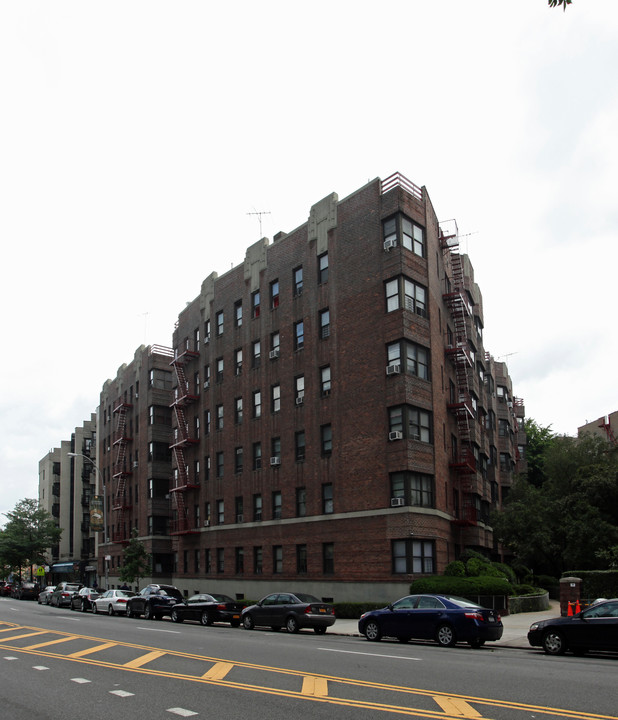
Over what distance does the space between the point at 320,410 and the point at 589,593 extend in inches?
607

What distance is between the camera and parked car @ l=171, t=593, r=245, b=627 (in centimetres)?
2956

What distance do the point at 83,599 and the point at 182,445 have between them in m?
13.1

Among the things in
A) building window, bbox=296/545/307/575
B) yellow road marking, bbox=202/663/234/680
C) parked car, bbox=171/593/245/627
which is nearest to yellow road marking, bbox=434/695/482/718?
yellow road marking, bbox=202/663/234/680

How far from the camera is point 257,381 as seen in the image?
4453cm

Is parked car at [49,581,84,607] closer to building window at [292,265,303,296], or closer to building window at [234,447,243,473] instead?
building window at [234,447,243,473]

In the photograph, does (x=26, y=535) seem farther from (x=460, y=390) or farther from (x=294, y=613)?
(x=294, y=613)

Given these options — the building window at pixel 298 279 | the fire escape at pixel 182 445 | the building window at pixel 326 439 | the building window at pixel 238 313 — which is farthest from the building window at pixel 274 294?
the fire escape at pixel 182 445

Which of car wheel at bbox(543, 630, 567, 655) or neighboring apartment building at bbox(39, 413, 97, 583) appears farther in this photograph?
neighboring apartment building at bbox(39, 413, 97, 583)

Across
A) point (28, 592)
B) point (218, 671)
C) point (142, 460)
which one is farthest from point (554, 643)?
point (28, 592)

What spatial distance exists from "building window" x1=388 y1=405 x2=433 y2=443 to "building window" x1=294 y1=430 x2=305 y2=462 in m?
6.95

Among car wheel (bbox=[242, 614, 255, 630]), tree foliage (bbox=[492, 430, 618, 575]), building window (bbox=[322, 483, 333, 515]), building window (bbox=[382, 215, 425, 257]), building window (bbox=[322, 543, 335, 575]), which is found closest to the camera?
car wheel (bbox=[242, 614, 255, 630])

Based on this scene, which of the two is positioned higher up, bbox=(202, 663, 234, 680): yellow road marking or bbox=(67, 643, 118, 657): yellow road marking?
bbox=(202, 663, 234, 680): yellow road marking

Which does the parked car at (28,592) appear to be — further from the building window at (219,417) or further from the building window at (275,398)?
the building window at (275,398)

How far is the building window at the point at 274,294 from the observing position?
44000 millimetres
